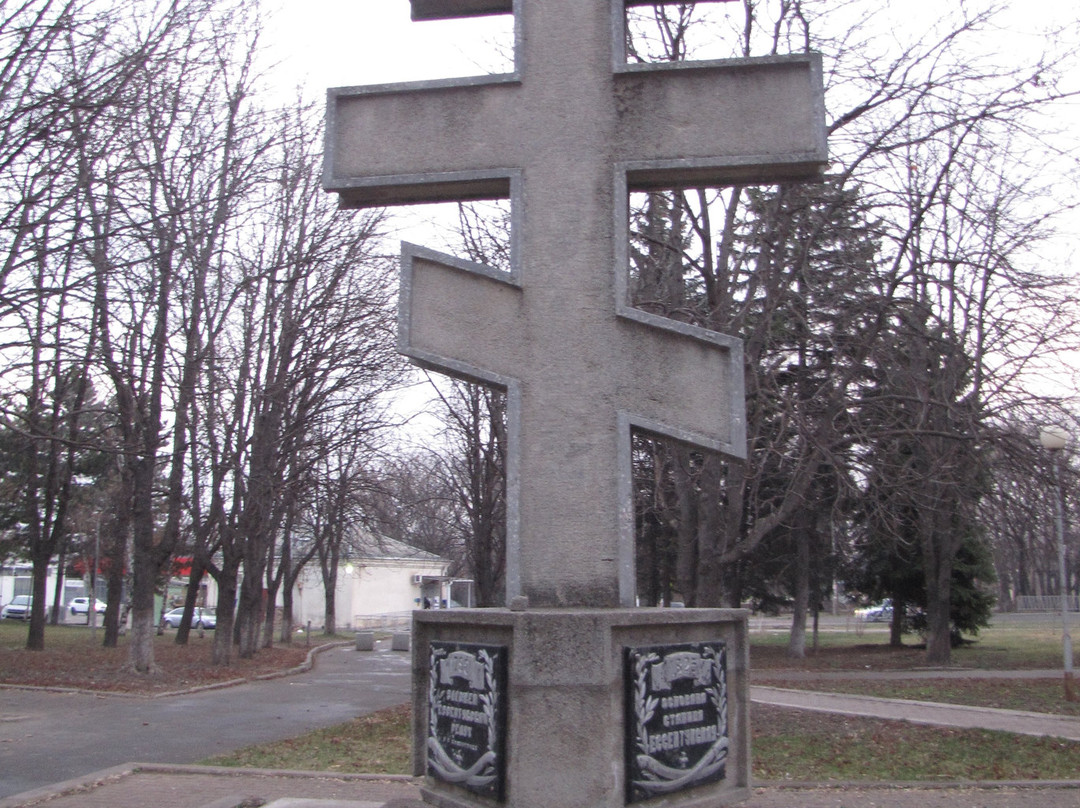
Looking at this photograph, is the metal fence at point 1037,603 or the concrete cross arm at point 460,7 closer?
the concrete cross arm at point 460,7

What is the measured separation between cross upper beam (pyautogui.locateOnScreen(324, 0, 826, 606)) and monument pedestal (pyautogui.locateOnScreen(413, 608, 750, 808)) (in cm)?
33

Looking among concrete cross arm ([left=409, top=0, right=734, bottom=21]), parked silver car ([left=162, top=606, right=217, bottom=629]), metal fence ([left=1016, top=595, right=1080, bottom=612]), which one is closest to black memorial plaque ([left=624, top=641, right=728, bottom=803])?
concrete cross arm ([left=409, top=0, right=734, bottom=21])

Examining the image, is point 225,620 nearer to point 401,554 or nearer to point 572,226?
Answer: point 572,226

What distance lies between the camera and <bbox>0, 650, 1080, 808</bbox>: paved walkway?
7.74 m

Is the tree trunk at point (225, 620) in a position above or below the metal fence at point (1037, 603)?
above

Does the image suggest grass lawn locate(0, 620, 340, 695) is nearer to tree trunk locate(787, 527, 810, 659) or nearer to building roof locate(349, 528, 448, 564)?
tree trunk locate(787, 527, 810, 659)

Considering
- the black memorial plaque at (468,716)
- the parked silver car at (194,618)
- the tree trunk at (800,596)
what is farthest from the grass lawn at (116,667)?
the parked silver car at (194,618)

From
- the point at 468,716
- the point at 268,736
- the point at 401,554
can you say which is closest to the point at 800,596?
the point at 268,736

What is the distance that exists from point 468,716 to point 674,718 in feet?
2.99

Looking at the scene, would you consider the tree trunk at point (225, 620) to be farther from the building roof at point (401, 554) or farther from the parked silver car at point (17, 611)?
the parked silver car at point (17, 611)

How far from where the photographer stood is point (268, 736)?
12625 millimetres

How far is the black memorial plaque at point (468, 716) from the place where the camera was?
4.44 metres

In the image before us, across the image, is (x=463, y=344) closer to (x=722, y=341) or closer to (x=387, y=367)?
(x=722, y=341)

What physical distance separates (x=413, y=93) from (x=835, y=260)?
25.4ft
